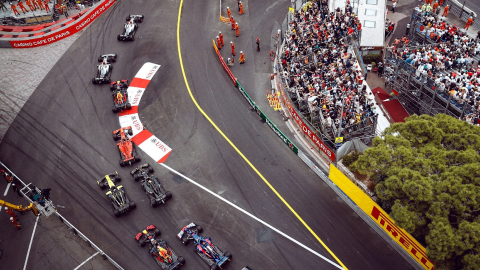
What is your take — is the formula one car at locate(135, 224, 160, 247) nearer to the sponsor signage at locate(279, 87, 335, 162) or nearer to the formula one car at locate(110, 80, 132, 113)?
the formula one car at locate(110, 80, 132, 113)

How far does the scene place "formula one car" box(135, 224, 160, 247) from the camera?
28781 mm

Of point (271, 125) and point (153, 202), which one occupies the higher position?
point (271, 125)

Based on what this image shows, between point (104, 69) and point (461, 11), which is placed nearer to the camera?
point (104, 69)

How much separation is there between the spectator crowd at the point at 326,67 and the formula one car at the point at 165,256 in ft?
47.3

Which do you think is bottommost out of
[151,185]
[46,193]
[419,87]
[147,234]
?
[147,234]

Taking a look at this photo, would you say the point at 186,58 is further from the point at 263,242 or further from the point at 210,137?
the point at 263,242

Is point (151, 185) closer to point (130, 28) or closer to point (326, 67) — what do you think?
point (326, 67)

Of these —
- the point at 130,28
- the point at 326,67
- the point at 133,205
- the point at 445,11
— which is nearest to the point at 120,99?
the point at 133,205

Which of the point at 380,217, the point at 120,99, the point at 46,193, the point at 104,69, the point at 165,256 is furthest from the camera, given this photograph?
the point at 104,69

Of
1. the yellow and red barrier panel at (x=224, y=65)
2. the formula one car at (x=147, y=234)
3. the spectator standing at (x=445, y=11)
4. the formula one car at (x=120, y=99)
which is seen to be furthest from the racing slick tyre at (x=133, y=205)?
the spectator standing at (x=445, y=11)

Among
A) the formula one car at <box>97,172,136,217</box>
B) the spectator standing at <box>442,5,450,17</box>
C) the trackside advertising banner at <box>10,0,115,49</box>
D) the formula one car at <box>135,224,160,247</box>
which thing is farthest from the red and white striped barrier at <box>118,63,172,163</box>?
the spectator standing at <box>442,5,450,17</box>

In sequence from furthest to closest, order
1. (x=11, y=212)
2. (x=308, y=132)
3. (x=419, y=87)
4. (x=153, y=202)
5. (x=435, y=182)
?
1. (x=419, y=87)
2. (x=308, y=132)
3. (x=153, y=202)
4. (x=11, y=212)
5. (x=435, y=182)

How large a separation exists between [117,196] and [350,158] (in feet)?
55.3

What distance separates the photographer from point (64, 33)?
155 feet
